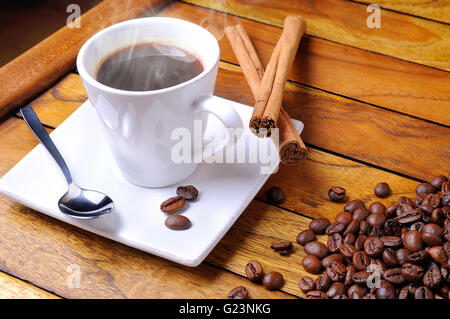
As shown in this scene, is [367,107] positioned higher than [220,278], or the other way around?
[367,107]

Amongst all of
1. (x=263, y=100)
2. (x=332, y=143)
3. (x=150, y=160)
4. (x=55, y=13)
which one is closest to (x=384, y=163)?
(x=332, y=143)

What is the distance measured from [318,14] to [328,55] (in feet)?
0.75

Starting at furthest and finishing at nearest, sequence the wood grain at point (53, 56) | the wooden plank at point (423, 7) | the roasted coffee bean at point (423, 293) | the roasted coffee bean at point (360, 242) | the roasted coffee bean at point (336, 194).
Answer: the wooden plank at point (423, 7) → the wood grain at point (53, 56) → the roasted coffee bean at point (336, 194) → the roasted coffee bean at point (360, 242) → the roasted coffee bean at point (423, 293)

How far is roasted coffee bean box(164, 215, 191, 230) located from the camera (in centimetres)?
104

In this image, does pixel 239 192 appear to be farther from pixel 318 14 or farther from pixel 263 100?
pixel 318 14

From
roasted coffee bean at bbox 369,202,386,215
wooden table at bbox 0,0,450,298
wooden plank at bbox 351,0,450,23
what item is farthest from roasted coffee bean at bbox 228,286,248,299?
wooden plank at bbox 351,0,450,23

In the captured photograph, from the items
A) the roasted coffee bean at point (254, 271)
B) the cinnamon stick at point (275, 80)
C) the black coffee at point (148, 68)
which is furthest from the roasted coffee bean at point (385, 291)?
the black coffee at point (148, 68)

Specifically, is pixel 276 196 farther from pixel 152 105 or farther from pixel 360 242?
pixel 152 105

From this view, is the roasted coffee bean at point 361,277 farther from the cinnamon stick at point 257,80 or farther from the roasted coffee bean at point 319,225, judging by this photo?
the cinnamon stick at point 257,80

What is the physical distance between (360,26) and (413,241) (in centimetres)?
90

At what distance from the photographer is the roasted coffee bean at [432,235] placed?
1.03 metres

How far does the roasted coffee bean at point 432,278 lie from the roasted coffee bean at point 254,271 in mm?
308

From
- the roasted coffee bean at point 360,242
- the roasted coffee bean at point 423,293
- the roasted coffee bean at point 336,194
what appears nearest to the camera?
the roasted coffee bean at point 423,293

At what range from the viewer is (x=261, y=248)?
1.09 meters
